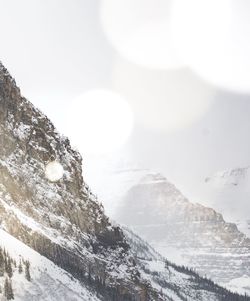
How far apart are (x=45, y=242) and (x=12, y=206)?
40.6 ft

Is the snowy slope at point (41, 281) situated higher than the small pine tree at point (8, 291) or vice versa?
the snowy slope at point (41, 281)

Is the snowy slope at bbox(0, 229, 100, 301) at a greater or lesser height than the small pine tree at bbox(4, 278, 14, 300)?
greater

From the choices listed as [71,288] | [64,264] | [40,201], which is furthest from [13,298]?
[40,201]

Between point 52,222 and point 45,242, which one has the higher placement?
point 52,222

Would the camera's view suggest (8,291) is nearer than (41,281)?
Yes

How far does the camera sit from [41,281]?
153m

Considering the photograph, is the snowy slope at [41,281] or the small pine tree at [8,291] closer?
the small pine tree at [8,291]

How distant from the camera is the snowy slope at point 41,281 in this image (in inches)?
5679

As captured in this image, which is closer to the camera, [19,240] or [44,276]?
[44,276]

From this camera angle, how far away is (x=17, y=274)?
482 feet

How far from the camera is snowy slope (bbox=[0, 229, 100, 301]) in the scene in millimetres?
144250

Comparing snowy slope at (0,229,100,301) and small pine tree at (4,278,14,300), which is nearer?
small pine tree at (4,278,14,300)

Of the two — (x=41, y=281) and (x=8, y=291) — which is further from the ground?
(x=41, y=281)

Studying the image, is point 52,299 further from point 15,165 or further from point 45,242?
point 15,165
